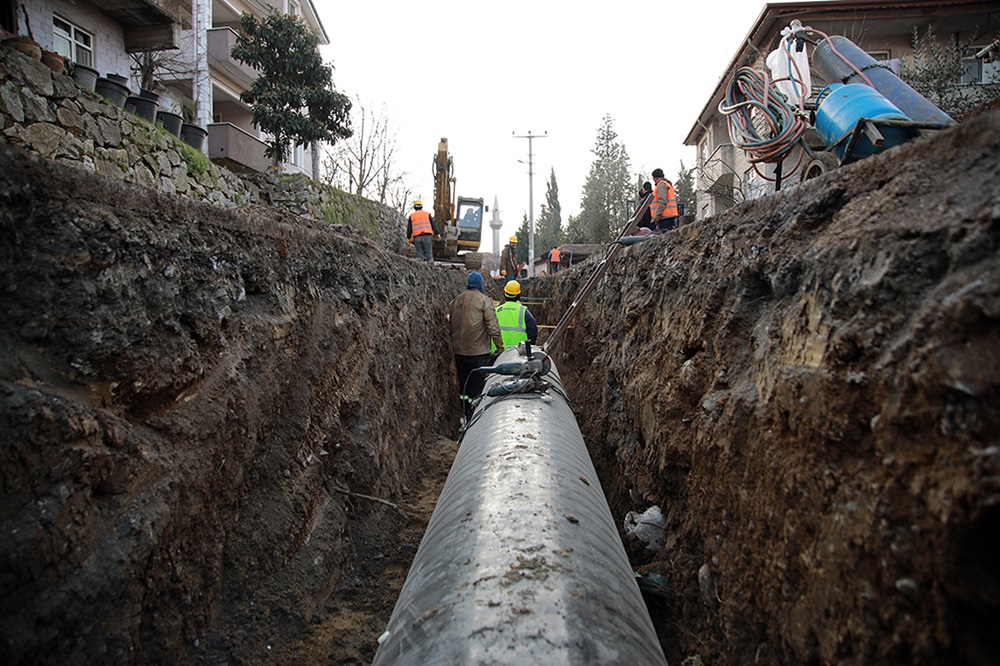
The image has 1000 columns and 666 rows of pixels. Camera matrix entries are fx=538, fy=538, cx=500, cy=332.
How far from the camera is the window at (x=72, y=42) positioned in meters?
9.95

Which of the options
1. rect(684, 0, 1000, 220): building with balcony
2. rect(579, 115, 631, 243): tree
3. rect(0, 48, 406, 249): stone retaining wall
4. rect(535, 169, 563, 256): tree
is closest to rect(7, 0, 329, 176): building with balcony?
rect(0, 48, 406, 249): stone retaining wall

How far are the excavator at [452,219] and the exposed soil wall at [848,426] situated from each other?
567 inches

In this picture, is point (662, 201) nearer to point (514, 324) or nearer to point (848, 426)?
point (514, 324)

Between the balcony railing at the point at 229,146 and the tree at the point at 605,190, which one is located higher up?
the tree at the point at 605,190

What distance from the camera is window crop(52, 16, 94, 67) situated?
392 inches

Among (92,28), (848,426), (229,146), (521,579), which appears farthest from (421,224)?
(848,426)

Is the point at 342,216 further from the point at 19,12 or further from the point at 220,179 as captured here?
the point at 19,12

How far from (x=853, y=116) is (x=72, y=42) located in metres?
13.1

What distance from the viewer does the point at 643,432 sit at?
3.98 metres

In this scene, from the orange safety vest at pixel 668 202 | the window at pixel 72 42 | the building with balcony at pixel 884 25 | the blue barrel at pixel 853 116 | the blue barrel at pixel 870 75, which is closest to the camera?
the blue barrel at pixel 853 116

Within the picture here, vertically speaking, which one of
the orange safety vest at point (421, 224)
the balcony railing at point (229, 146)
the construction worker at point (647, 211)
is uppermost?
the balcony railing at point (229, 146)

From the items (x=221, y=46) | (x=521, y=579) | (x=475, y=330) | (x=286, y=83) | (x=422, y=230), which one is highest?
(x=221, y=46)

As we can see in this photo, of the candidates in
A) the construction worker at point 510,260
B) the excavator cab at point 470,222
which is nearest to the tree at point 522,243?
the construction worker at point 510,260

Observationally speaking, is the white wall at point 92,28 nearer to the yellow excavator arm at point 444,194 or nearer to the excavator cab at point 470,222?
the yellow excavator arm at point 444,194
